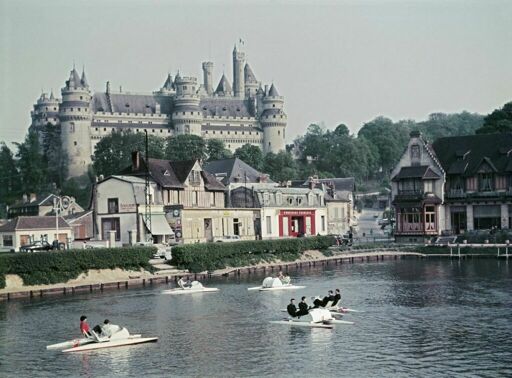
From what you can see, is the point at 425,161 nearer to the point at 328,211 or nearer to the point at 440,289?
the point at 328,211

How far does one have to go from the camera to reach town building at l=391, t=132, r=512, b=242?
92.1m

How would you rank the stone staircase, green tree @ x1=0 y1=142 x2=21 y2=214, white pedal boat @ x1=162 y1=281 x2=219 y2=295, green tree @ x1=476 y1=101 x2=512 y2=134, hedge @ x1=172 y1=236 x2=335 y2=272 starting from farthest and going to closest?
green tree @ x1=0 y1=142 x2=21 y2=214, green tree @ x1=476 y1=101 x2=512 y2=134, hedge @ x1=172 y1=236 x2=335 y2=272, the stone staircase, white pedal boat @ x1=162 y1=281 x2=219 y2=295

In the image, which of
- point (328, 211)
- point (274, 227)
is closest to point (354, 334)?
point (274, 227)

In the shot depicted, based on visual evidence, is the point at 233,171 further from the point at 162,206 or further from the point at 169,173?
the point at 162,206

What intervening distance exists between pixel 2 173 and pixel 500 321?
13270 centimetres

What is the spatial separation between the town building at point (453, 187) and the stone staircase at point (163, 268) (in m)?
35.1

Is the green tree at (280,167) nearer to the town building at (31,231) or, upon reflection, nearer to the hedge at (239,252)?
the hedge at (239,252)

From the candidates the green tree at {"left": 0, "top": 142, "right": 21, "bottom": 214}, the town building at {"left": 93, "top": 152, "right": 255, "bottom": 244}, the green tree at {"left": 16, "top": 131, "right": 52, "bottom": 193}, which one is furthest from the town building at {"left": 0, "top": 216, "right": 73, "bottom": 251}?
the green tree at {"left": 16, "top": 131, "right": 52, "bottom": 193}

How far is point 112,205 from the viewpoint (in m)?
81.4

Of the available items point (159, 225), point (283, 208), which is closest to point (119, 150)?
point (283, 208)

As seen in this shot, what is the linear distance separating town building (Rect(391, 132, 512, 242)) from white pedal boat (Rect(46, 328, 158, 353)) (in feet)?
198

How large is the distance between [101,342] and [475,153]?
66288 millimetres

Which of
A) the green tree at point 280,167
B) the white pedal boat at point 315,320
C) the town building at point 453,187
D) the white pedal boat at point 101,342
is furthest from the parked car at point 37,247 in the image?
the green tree at point 280,167

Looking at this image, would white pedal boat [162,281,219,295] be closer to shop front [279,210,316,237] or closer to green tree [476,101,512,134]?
shop front [279,210,316,237]
